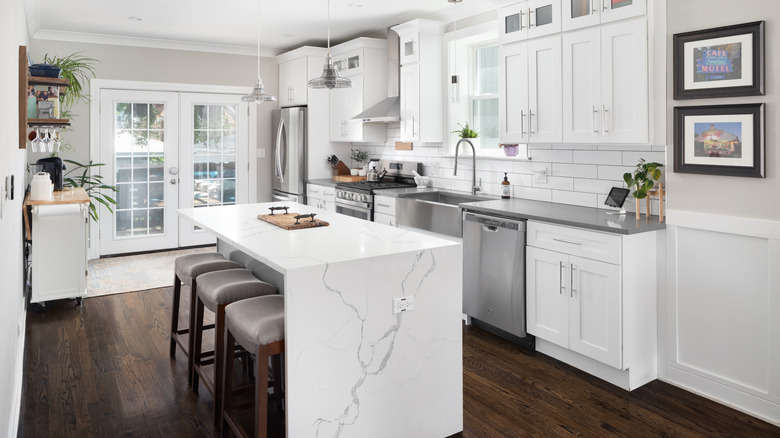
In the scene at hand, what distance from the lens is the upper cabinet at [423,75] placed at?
5145 millimetres

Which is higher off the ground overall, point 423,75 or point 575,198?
point 423,75

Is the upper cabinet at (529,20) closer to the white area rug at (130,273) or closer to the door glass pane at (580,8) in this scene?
the door glass pane at (580,8)

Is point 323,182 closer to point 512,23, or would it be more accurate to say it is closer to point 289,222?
point 512,23

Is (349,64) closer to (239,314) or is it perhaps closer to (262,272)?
(262,272)

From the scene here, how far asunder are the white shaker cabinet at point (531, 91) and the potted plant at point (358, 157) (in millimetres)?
2838

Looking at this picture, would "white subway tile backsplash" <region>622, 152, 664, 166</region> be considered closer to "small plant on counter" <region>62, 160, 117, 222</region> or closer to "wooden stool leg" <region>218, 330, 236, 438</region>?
"wooden stool leg" <region>218, 330, 236, 438</region>

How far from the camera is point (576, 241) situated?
3.32 meters

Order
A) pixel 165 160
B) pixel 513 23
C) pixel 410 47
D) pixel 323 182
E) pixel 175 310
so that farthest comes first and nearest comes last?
1. pixel 165 160
2. pixel 323 182
3. pixel 410 47
4. pixel 513 23
5. pixel 175 310

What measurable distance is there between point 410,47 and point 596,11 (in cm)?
215

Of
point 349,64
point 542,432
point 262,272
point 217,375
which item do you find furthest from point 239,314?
point 349,64

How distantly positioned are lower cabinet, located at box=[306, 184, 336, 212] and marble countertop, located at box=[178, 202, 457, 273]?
8.10ft

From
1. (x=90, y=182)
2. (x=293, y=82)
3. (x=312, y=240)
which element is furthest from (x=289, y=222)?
(x=293, y=82)

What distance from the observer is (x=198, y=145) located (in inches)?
281

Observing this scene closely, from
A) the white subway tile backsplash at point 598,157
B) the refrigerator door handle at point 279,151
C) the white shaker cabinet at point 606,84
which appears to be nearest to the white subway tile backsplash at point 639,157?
the white subway tile backsplash at point 598,157
